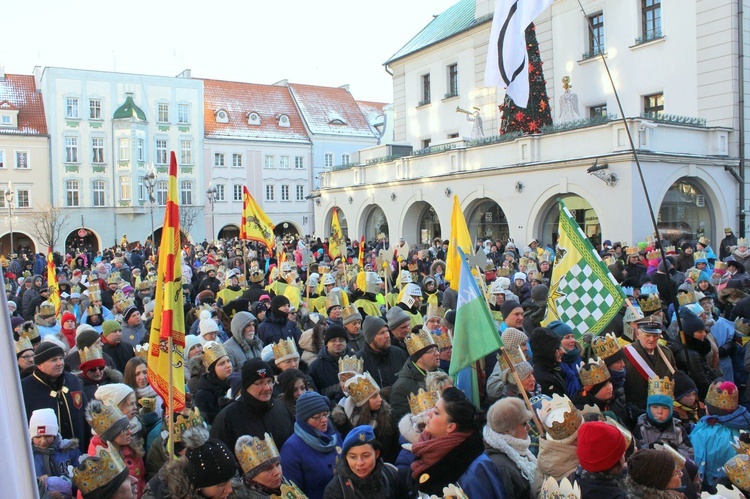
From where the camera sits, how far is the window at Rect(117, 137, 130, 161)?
158 ft

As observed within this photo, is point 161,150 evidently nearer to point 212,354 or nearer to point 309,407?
point 212,354

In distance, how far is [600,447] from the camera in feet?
11.3

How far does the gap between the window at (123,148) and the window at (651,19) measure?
36890 millimetres

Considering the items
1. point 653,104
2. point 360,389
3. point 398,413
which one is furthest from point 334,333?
point 653,104

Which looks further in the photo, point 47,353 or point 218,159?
point 218,159

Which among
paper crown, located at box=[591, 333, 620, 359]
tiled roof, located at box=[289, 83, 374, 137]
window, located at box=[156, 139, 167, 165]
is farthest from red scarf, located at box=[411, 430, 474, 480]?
tiled roof, located at box=[289, 83, 374, 137]

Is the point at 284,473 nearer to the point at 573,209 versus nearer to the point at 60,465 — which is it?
the point at 60,465

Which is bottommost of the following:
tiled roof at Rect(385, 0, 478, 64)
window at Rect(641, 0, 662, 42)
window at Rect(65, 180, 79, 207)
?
window at Rect(65, 180, 79, 207)

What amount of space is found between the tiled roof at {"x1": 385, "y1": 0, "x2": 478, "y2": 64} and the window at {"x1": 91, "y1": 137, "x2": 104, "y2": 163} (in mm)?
A: 23221

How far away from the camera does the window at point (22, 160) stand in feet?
148

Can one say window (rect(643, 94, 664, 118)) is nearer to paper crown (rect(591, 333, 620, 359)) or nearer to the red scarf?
paper crown (rect(591, 333, 620, 359))

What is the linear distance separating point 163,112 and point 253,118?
6970 millimetres

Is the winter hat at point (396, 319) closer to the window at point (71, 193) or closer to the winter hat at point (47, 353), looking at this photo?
the winter hat at point (47, 353)

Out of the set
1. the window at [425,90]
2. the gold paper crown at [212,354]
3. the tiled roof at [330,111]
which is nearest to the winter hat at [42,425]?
the gold paper crown at [212,354]
